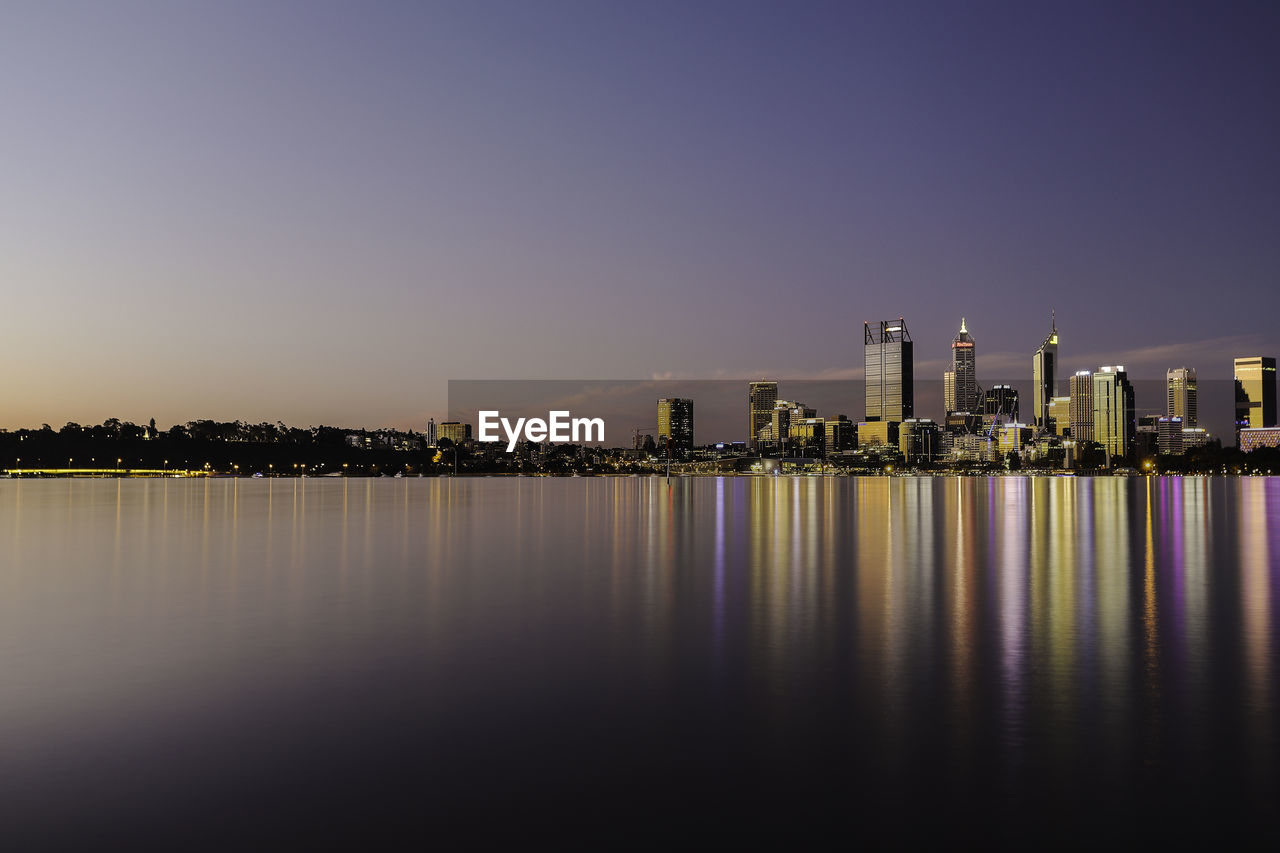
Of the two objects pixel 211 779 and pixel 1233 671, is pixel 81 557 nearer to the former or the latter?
pixel 211 779

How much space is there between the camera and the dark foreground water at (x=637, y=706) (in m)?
6.84

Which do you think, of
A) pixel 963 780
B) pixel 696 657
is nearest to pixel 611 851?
pixel 963 780

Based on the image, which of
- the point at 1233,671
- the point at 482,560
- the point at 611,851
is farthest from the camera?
the point at 482,560

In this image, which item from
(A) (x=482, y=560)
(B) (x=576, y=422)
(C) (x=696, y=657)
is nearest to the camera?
(C) (x=696, y=657)

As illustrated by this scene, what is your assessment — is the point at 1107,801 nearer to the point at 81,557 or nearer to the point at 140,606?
the point at 140,606

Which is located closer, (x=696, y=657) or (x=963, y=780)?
(x=963, y=780)

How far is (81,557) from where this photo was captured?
28.1 m

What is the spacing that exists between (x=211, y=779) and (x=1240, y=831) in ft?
25.6

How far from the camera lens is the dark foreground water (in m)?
6.84

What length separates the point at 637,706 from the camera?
10.1 meters

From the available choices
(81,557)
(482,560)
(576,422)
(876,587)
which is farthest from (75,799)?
(576,422)

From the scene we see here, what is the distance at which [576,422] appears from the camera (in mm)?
112250

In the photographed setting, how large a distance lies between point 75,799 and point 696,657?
753cm

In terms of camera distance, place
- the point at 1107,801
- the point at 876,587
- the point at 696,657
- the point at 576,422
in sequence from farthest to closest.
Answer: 1. the point at 576,422
2. the point at 876,587
3. the point at 696,657
4. the point at 1107,801
